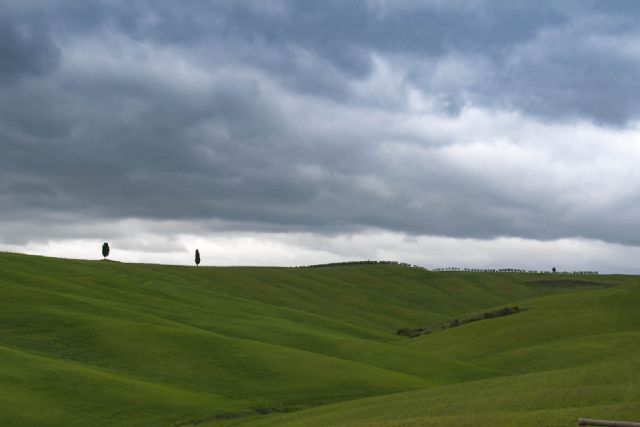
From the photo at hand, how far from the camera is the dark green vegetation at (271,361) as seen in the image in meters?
44.2

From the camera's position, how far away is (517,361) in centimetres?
7881

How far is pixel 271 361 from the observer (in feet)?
225

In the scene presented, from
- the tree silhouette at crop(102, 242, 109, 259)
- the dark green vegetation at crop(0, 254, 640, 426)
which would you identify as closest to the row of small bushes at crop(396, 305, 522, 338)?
the dark green vegetation at crop(0, 254, 640, 426)

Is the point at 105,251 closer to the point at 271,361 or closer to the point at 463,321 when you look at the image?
the point at 463,321

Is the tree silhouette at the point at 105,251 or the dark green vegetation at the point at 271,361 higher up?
Answer: the tree silhouette at the point at 105,251

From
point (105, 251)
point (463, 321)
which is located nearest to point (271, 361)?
point (463, 321)

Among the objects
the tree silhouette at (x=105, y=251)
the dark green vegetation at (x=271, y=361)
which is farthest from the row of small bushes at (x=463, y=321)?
the tree silhouette at (x=105, y=251)

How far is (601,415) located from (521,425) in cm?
382

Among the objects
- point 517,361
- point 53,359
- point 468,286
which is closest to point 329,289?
point 468,286

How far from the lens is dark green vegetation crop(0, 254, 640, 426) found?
44250 mm

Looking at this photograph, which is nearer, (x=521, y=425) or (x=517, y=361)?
(x=521, y=425)

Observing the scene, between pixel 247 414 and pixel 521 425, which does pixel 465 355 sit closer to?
pixel 247 414

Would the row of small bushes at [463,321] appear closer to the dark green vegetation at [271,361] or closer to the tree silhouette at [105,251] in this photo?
the dark green vegetation at [271,361]

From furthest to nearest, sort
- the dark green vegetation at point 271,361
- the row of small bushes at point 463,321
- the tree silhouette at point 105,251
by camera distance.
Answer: the tree silhouette at point 105,251
the row of small bushes at point 463,321
the dark green vegetation at point 271,361
